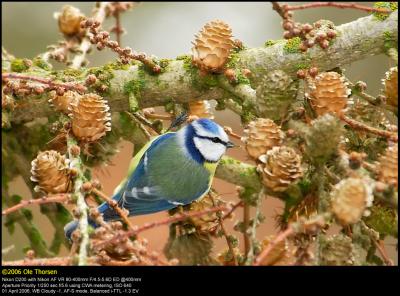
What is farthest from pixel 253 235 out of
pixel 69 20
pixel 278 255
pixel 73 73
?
pixel 69 20

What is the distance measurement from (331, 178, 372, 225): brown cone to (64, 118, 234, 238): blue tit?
1.54ft

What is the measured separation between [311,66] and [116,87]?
18.4 inches

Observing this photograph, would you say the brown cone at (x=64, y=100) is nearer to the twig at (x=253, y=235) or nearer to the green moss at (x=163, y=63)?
the green moss at (x=163, y=63)

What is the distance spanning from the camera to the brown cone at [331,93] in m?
1.19

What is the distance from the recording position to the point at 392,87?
1260 mm

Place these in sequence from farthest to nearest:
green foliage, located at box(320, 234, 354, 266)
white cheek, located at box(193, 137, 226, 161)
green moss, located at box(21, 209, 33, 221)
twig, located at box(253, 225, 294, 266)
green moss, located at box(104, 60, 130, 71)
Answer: green moss, located at box(21, 209, 33, 221) < green moss, located at box(104, 60, 130, 71) < white cheek, located at box(193, 137, 226, 161) < green foliage, located at box(320, 234, 354, 266) < twig, located at box(253, 225, 294, 266)

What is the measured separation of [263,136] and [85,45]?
100cm

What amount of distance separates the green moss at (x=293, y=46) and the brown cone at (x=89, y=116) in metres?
0.44

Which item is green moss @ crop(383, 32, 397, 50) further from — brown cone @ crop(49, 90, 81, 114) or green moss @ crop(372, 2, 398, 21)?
brown cone @ crop(49, 90, 81, 114)

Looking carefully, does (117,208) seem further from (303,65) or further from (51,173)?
(303,65)

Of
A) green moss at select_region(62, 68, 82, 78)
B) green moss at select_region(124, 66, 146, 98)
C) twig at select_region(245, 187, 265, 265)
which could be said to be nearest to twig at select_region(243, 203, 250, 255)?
twig at select_region(245, 187, 265, 265)

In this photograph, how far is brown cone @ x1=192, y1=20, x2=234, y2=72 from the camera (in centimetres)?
135
